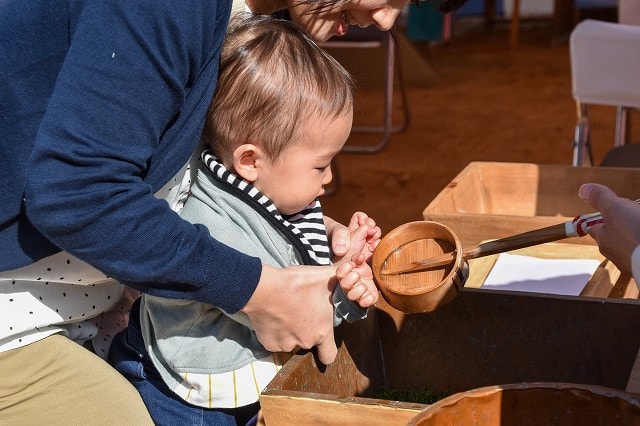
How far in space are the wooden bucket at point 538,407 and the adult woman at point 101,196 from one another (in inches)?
12.3

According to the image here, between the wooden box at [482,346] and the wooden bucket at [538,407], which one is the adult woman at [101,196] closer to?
the wooden box at [482,346]

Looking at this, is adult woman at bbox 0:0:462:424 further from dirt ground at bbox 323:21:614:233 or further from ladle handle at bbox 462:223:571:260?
dirt ground at bbox 323:21:614:233

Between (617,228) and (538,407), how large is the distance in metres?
0.32

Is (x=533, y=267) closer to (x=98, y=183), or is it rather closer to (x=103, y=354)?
(x=103, y=354)

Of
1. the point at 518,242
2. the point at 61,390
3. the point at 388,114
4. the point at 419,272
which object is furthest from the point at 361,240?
the point at 388,114

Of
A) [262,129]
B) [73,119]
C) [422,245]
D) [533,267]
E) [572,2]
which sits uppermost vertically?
[73,119]

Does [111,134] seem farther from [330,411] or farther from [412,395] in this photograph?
[412,395]

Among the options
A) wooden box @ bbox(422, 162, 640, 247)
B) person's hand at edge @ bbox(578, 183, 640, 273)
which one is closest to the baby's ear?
person's hand at edge @ bbox(578, 183, 640, 273)

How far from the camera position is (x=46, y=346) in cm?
130

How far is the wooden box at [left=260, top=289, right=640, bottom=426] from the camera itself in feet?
4.68

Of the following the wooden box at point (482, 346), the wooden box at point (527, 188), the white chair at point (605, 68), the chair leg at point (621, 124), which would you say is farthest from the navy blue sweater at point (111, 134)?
the chair leg at point (621, 124)

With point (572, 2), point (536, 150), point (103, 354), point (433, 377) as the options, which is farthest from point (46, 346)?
point (572, 2)

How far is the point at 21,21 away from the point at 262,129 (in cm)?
36

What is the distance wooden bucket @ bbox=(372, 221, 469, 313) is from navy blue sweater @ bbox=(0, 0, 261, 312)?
0.88 ft
